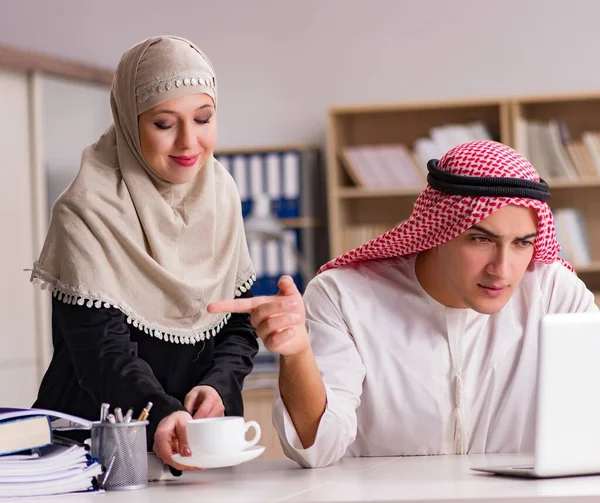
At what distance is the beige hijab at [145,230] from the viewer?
6.56 feet

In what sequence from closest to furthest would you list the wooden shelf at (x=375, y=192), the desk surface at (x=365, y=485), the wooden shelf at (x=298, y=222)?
the desk surface at (x=365, y=485) → the wooden shelf at (x=375, y=192) → the wooden shelf at (x=298, y=222)

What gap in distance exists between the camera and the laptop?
146cm

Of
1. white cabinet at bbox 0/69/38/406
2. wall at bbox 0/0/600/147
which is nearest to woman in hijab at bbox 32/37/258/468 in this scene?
white cabinet at bbox 0/69/38/406

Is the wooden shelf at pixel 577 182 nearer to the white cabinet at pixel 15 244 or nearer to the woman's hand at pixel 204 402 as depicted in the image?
the white cabinet at pixel 15 244

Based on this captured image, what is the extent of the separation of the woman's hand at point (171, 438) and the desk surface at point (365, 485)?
0.05 metres

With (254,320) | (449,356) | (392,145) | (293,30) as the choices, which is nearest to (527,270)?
(449,356)

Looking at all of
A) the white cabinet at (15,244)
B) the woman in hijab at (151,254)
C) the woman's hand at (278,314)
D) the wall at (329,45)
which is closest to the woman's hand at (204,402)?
the woman in hijab at (151,254)

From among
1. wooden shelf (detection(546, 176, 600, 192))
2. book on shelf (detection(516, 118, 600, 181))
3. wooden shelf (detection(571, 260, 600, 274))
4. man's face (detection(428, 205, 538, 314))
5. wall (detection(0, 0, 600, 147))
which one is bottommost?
man's face (detection(428, 205, 538, 314))

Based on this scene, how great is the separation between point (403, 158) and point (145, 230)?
3.34m

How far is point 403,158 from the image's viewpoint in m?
5.29

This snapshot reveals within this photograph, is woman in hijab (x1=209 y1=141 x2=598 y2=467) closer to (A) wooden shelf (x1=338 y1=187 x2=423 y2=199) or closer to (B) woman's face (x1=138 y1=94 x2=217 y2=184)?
(B) woman's face (x1=138 y1=94 x2=217 y2=184)

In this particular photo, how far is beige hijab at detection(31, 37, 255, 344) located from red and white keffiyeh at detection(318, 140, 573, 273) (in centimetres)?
32

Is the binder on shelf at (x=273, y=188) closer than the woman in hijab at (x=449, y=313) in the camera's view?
No

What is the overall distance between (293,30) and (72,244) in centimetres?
384
